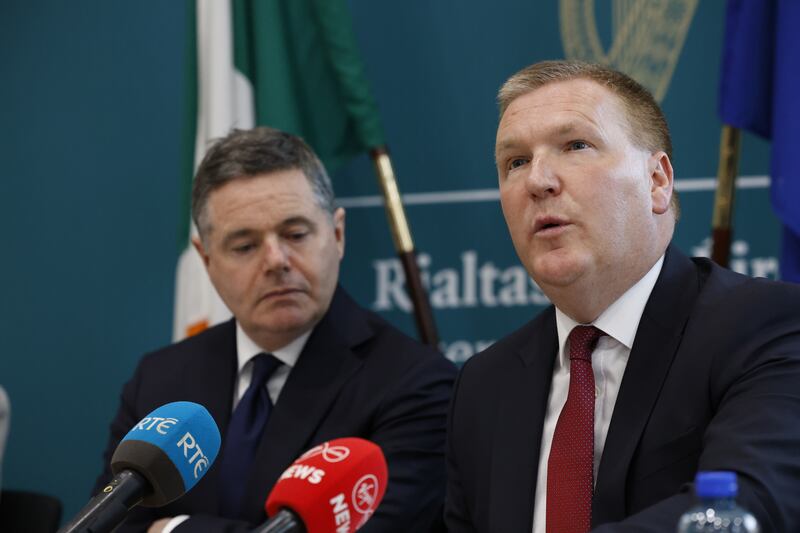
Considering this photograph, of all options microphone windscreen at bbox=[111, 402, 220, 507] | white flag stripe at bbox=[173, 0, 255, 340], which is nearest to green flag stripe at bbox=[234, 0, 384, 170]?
white flag stripe at bbox=[173, 0, 255, 340]

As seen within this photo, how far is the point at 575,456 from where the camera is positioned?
227 centimetres

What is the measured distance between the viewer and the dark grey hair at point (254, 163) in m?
3.39

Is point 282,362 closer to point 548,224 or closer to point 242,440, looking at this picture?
point 242,440

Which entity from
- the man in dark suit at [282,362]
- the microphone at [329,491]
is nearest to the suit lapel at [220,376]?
the man in dark suit at [282,362]

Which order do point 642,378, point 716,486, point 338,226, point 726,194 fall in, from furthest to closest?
point 726,194 → point 338,226 → point 642,378 → point 716,486

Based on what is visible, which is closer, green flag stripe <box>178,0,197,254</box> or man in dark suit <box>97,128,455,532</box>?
man in dark suit <box>97,128,455,532</box>

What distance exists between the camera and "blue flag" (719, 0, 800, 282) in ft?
11.7

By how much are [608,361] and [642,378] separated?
0.13 meters

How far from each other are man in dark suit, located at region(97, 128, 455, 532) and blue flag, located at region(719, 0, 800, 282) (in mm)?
1216

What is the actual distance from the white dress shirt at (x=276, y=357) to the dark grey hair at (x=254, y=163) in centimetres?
39

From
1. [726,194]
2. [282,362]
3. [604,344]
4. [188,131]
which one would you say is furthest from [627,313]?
[188,131]

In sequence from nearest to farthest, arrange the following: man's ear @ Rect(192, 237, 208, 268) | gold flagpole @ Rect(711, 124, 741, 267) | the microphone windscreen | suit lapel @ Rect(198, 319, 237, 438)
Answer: the microphone windscreen
suit lapel @ Rect(198, 319, 237, 438)
man's ear @ Rect(192, 237, 208, 268)
gold flagpole @ Rect(711, 124, 741, 267)

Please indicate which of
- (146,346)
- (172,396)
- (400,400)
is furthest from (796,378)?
(146,346)

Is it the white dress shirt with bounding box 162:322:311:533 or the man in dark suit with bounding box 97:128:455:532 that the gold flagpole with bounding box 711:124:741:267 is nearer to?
the man in dark suit with bounding box 97:128:455:532
